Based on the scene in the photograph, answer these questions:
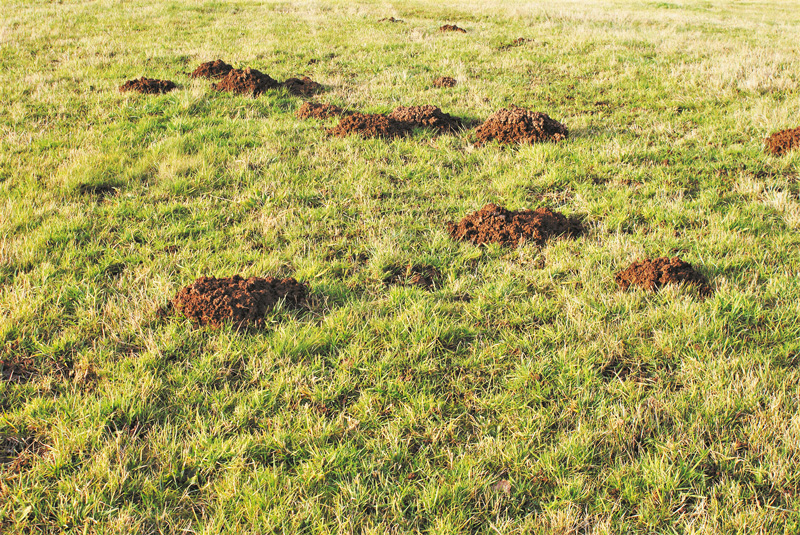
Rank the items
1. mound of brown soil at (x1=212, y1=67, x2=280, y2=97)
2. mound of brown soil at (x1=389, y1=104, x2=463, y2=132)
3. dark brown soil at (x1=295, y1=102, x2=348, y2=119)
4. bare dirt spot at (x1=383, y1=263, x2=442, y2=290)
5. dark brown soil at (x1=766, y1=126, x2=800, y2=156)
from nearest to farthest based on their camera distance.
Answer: bare dirt spot at (x1=383, y1=263, x2=442, y2=290) → dark brown soil at (x1=766, y1=126, x2=800, y2=156) → mound of brown soil at (x1=389, y1=104, x2=463, y2=132) → dark brown soil at (x1=295, y1=102, x2=348, y2=119) → mound of brown soil at (x1=212, y1=67, x2=280, y2=97)

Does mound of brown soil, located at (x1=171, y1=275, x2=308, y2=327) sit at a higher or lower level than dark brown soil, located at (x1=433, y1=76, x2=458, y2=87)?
lower

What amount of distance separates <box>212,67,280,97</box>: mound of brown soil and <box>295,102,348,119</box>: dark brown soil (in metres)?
1.35

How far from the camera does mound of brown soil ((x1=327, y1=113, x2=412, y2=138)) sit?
7387 millimetres

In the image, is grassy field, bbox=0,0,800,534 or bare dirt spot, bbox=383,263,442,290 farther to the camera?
bare dirt spot, bbox=383,263,442,290

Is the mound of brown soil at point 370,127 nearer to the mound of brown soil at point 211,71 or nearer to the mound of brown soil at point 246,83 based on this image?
the mound of brown soil at point 246,83

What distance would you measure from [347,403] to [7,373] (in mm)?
2248

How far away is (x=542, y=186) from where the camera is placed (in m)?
5.98

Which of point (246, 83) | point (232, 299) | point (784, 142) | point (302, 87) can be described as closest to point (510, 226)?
point (232, 299)

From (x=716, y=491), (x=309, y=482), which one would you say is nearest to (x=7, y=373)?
(x=309, y=482)

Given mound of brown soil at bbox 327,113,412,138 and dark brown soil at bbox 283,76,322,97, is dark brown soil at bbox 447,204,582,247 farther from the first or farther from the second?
dark brown soil at bbox 283,76,322,97

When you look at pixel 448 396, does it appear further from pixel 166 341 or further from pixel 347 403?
pixel 166 341

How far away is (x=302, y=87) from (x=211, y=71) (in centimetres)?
215

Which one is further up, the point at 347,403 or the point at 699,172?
the point at 699,172

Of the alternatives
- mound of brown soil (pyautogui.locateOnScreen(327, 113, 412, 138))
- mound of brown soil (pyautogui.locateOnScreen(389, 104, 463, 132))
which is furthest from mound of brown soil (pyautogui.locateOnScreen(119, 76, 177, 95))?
mound of brown soil (pyautogui.locateOnScreen(389, 104, 463, 132))
